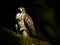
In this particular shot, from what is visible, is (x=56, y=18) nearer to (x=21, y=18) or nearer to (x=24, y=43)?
(x=21, y=18)

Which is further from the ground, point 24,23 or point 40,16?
point 40,16

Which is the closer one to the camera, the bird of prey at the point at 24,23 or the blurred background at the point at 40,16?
the bird of prey at the point at 24,23

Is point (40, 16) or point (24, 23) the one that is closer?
point (24, 23)

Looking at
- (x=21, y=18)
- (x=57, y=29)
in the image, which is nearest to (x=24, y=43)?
(x=21, y=18)
